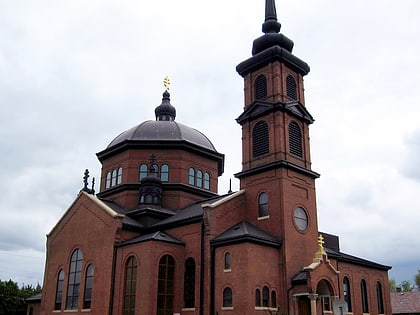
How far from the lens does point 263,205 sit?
104ft

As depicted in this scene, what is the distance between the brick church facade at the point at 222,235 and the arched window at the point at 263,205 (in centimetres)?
7

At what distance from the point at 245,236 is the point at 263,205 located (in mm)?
4284

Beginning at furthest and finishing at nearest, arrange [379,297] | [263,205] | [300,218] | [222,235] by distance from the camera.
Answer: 1. [379,297]
2. [300,218]
3. [263,205]
4. [222,235]


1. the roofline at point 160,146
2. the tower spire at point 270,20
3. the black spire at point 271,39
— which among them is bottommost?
the roofline at point 160,146

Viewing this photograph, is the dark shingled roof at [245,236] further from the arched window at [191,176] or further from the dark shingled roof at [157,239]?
the arched window at [191,176]

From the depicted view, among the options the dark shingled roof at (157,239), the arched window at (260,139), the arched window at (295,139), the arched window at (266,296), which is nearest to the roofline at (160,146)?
the arched window at (260,139)

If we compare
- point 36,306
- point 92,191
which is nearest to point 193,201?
point 92,191

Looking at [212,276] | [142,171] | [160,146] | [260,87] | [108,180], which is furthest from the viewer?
[108,180]

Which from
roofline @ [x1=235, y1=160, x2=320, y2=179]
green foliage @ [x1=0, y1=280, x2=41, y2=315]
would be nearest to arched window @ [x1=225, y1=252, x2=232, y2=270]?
roofline @ [x1=235, y1=160, x2=320, y2=179]

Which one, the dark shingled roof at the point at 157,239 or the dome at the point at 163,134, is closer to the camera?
the dark shingled roof at the point at 157,239

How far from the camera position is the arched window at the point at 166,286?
29.9m

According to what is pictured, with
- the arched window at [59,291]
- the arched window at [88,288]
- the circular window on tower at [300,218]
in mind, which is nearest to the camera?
the circular window on tower at [300,218]

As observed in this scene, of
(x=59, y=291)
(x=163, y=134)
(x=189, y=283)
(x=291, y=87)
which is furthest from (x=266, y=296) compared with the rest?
(x=163, y=134)

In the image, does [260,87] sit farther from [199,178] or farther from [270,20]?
[199,178]
